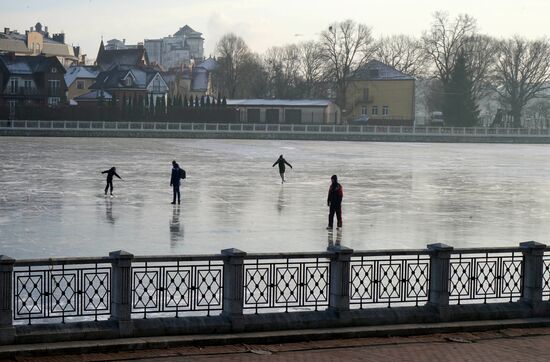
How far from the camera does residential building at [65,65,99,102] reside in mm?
147875

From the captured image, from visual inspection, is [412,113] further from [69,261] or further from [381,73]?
[69,261]

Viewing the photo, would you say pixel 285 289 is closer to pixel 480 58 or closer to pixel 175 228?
pixel 175 228

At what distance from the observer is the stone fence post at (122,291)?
1335 centimetres

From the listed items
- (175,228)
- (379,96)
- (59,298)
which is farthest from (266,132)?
(59,298)

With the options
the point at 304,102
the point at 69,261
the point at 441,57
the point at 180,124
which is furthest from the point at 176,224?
the point at 441,57

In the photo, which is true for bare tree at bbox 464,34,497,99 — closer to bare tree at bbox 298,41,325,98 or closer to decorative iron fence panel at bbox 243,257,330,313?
bare tree at bbox 298,41,325,98

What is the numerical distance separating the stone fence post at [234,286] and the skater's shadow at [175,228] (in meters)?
10.4

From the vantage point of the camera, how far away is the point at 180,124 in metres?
107

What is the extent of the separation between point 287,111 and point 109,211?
95810 millimetres

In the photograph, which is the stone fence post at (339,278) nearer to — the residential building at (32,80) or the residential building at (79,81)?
the residential building at (32,80)

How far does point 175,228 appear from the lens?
27.6 meters

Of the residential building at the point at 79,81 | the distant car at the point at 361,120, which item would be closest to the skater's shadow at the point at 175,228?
the distant car at the point at 361,120

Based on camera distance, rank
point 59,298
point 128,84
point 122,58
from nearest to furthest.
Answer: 1. point 59,298
2. point 128,84
3. point 122,58

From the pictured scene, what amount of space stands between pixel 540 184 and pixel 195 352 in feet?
126
